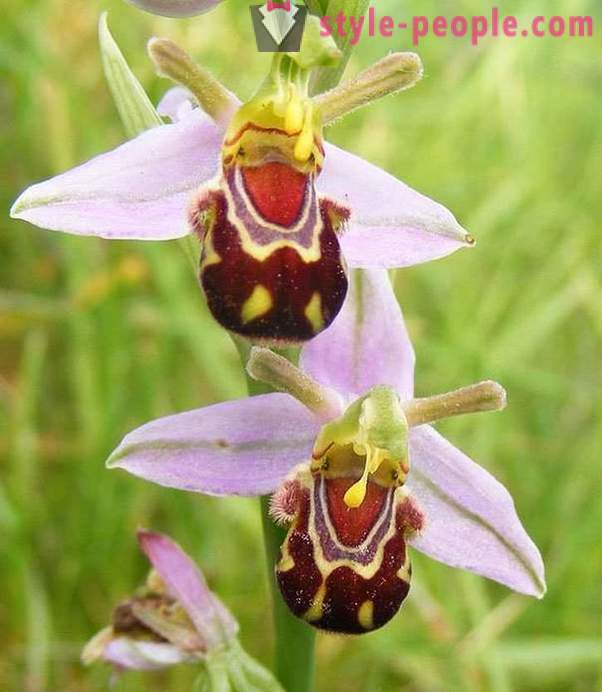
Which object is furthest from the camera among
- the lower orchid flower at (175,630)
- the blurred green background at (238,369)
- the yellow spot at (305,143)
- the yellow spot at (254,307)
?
the blurred green background at (238,369)

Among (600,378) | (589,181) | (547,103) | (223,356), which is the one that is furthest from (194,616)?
(547,103)

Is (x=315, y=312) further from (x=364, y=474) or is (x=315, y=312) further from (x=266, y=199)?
(x=364, y=474)

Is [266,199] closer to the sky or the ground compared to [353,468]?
closer to the sky

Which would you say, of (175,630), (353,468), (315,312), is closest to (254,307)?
(315,312)

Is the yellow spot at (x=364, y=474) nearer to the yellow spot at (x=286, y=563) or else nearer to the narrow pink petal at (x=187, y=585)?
the yellow spot at (x=286, y=563)

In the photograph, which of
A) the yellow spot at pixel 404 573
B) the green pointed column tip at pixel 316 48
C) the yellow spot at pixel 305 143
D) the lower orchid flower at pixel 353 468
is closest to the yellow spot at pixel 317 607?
the lower orchid flower at pixel 353 468
